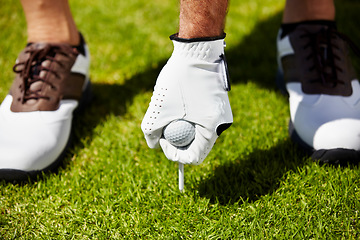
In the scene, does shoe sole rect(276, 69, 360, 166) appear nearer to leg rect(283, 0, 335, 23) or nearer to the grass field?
the grass field

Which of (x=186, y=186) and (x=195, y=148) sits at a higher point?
(x=195, y=148)


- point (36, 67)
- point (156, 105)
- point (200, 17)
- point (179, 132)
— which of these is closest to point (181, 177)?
point (179, 132)

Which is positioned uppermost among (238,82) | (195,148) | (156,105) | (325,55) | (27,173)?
(325,55)

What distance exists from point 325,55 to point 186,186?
1.08 m

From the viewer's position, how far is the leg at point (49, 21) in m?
2.04

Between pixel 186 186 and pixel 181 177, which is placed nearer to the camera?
pixel 181 177

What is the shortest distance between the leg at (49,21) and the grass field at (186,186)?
0.52 m

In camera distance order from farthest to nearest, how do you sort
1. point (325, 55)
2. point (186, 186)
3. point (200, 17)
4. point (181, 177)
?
point (325, 55), point (186, 186), point (181, 177), point (200, 17)

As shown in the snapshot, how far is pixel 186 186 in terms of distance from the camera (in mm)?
1702

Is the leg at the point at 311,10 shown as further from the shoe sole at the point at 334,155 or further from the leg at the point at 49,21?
the leg at the point at 49,21

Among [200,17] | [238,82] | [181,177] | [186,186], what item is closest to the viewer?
[200,17]

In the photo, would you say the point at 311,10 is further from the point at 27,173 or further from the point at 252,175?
the point at 27,173

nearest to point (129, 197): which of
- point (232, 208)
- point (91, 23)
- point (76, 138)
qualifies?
point (232, 208)

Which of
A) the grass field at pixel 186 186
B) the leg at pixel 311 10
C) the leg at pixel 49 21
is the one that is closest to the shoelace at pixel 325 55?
the leg at pixel 311 10
